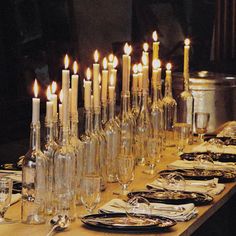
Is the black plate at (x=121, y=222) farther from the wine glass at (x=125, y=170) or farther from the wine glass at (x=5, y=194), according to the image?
the wine glass at (x=125, y=170)

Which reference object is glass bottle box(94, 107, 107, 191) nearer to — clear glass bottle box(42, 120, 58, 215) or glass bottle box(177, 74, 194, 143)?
clear glass bottle box(42, 120, 58, 215)

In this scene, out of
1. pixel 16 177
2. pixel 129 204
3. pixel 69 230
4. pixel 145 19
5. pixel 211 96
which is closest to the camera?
pixel 69 230

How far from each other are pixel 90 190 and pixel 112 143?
0.68 meters

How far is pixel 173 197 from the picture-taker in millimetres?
3564

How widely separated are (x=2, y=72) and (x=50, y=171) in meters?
2.97

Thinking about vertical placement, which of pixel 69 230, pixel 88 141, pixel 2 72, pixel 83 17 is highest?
pixel 83 17

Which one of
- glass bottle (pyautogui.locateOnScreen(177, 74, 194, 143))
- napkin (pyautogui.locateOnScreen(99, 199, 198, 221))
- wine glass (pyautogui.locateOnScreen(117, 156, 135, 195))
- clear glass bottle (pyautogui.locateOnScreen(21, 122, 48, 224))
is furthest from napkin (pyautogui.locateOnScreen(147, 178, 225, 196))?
glass bottle (pyautogui.locateOnScreen(177, 74, 194, 143))

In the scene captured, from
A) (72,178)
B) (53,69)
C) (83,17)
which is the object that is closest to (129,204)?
(72,178)

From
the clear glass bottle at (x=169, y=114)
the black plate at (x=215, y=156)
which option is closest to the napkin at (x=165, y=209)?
the black plate at (x=215, y=156)

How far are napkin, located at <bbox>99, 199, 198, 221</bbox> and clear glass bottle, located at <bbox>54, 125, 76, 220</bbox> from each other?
15 centimetres

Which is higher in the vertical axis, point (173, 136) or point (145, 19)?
point (145, 19)

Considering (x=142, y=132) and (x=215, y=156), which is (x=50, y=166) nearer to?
(x=142, y=132)

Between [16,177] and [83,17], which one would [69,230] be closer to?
[16,177]

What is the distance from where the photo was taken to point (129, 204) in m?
3.28
